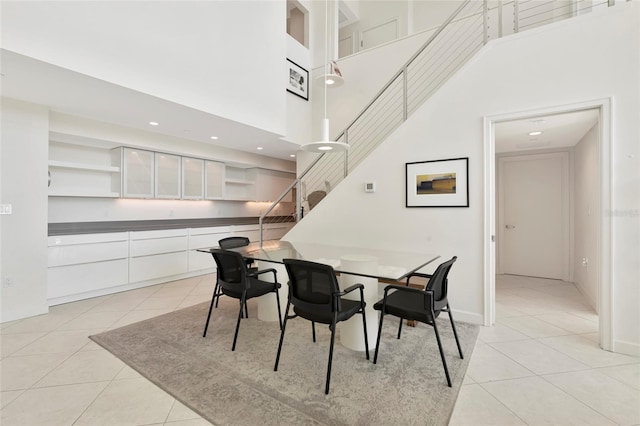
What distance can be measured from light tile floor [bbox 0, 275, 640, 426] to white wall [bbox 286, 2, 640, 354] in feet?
1.54

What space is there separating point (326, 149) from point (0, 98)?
372 cm

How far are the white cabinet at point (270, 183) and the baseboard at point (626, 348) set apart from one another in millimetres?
6130

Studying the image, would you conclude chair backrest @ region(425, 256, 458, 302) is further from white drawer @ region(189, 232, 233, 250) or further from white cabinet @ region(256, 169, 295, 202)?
white cabinet @ region(256, 169, 295, 202)

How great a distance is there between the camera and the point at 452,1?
5777 millimetres

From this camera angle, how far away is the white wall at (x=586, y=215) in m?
3.43

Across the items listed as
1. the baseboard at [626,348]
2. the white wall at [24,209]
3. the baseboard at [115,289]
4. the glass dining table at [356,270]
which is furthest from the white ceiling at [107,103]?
the baseboard at [626,348]

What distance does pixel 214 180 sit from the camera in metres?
5.95

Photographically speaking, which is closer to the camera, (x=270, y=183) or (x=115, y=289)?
(x=115, y=289)

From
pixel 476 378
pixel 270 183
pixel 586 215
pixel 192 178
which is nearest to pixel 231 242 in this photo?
pixel 192 178

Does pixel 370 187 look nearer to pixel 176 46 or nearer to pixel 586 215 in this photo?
pixel 176 46

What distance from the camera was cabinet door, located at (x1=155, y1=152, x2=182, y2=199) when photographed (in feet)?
16.4

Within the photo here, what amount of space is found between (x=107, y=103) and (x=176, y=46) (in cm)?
109

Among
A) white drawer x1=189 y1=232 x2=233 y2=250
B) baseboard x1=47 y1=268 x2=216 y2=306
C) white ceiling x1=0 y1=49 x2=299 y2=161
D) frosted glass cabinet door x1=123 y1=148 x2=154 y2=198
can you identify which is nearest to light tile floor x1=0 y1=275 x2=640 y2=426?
baseboard x1=47 y1=268 x2=216 y2=306

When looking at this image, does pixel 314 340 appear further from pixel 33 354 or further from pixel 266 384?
pixel 33 354
